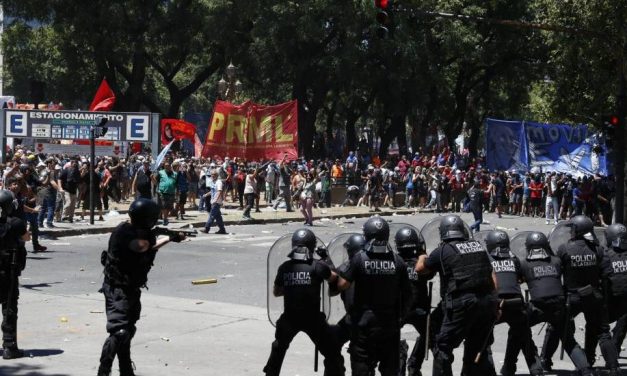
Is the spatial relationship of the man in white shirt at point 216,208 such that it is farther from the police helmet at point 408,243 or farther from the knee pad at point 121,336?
the knee pad at point 121,336

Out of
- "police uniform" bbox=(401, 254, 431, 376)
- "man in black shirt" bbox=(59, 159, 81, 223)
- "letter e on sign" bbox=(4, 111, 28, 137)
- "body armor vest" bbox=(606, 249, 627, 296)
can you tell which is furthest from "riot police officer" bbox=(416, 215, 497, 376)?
"letter e on sign" bbox=(4, 111, 28, 137)

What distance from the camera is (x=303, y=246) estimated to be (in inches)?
309

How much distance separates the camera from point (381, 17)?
61.2ft

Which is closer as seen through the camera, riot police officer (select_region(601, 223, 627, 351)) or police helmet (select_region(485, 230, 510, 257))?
police helmet (select_region(485, 230, 510, 257))

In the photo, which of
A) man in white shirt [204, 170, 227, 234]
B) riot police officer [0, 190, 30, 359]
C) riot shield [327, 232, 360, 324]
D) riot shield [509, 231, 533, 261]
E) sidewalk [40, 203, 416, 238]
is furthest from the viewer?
man in white shirt [204, 170, 227, 234]

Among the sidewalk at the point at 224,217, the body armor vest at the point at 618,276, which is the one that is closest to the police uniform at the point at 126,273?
the body armor vest at the point at 618,276

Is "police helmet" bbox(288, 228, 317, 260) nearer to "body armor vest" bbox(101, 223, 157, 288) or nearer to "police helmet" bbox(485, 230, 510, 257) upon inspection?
"body armor vest" bbox(101, 223, 157, 288)

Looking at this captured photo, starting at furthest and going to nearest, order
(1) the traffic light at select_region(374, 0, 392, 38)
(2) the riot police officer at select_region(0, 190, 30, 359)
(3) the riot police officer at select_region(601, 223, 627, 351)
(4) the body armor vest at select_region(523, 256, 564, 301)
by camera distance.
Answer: (1) the traffic light at select_region(374, 0, 392, 38), (3) the riot police officer at select_region(601, 223, 627, 351), (2) the riot police officer at select_region(0, 190, 30, 359), (4) the body armor vest at select_region(523, 256, 564, 301)

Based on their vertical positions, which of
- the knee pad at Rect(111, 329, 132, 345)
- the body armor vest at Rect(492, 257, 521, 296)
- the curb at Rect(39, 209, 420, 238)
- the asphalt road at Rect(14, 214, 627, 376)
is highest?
the body armor vest at Rect(492, 257, 521, 296)

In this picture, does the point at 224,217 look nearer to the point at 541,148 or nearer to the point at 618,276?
the point at 541,148

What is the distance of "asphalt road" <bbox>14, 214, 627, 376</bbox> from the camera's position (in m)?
11.1

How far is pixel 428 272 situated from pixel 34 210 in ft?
30.4

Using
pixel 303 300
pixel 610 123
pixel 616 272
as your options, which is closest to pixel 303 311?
pixel 303 300

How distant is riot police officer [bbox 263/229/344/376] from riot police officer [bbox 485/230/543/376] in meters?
1.71
